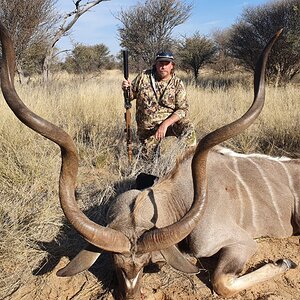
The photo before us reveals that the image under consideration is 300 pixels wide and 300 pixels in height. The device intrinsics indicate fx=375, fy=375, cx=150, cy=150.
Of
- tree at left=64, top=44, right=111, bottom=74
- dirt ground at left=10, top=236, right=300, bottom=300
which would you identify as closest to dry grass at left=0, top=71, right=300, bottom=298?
dirt ground at left=10, top=236, right=300, bottom=300

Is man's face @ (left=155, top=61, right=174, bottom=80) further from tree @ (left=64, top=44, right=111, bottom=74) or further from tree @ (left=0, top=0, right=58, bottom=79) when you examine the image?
tree @ (left=64, top=44, right=111, bottom=74)

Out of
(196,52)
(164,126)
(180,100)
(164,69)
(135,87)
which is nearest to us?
(164,126)

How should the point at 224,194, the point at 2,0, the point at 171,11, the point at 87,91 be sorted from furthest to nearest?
the point at 171,11 < the point at 2,0 < the point at 87,91 < the point at 224,194

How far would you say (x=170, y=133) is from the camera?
4.86 meters

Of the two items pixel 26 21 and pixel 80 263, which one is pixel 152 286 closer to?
pixel 80 263

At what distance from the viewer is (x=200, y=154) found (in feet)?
7.13

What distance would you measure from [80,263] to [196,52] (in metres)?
18.8

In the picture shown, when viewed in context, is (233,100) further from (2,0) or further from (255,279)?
(255,279)

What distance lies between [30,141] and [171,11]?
Answer: 11.6m

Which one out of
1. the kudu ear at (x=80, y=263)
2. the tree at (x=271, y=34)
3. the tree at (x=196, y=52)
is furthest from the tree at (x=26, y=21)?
the tree at (x=196, y=52)

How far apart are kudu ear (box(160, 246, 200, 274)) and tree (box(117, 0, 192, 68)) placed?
498 inches

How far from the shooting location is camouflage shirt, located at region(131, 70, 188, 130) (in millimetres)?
4586

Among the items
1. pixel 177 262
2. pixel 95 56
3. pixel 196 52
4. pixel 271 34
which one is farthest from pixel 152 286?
pixel 95 56

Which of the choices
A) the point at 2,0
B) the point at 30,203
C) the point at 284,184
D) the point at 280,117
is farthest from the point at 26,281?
the point at 2,0
